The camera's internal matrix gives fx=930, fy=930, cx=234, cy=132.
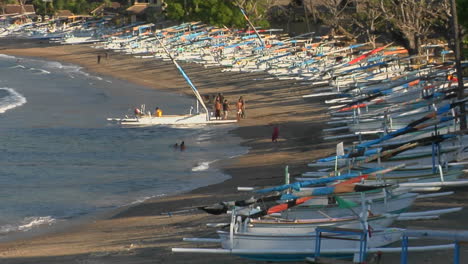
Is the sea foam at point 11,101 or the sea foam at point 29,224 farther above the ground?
the sea foam at point 11,101

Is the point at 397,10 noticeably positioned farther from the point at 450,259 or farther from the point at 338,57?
the point at 450,259

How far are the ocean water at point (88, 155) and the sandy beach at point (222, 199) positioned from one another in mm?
1190

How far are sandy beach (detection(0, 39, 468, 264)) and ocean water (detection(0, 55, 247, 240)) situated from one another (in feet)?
3.90

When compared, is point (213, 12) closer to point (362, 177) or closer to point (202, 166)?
point (202, 166)

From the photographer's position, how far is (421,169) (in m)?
23.0

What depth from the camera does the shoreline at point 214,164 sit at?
69.5 feet

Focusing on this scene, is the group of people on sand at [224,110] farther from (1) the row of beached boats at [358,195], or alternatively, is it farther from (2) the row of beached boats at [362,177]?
(1) the row of beached boats at [358,195]

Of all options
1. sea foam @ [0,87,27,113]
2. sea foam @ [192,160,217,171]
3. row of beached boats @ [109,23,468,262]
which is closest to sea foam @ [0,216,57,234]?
row of beached boats @ [109,23,468,262]

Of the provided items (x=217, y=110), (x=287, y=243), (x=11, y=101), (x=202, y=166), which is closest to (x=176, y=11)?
(x=11, y=101)

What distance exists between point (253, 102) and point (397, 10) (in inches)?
470

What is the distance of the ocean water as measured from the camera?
92.6 feet

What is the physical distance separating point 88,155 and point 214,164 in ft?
18.2

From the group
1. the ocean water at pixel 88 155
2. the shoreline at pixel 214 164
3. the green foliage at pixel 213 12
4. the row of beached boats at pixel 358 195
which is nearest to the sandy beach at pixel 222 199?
the shoreline at pixel 214 164

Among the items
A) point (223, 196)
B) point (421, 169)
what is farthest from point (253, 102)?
point (421, 169)
